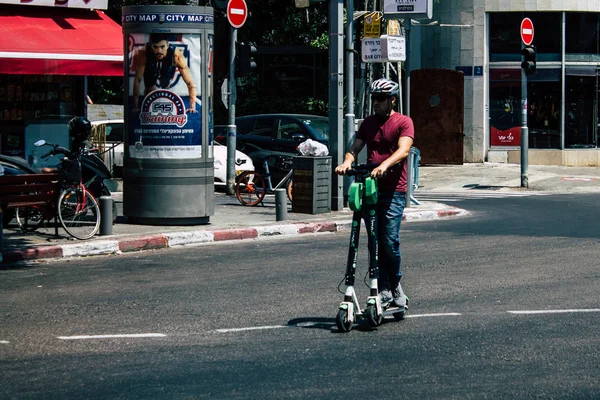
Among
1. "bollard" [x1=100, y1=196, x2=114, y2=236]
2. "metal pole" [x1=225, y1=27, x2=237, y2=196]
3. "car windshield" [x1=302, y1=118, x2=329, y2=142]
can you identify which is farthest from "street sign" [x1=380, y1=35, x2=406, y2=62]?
"bollard" [x1=100, y1=196, x2=114, y2=236]

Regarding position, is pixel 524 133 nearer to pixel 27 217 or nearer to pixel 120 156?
pixel 120 156

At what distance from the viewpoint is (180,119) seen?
1479 cm

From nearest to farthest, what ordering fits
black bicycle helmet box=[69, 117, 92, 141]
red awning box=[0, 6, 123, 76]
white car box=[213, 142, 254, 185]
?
black bicycle helmet box=[69, 117, 92, 141]
red awning box=[0, 6, 123, 76]
white car box=[213, 142, 254, 185]

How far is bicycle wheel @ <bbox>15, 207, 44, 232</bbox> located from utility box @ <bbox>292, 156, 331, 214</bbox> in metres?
4.74

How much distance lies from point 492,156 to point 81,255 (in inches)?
743

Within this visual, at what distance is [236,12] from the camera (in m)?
19.7

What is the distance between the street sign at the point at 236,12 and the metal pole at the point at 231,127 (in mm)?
239

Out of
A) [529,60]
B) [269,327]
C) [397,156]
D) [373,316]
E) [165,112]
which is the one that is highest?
[529,60]

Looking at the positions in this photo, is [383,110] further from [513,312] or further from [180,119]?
[180,119]

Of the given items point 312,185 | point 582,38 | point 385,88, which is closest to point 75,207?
point 312,185

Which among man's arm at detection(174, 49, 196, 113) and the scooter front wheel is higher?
man's arm at detection(174, 49, 196, 113)

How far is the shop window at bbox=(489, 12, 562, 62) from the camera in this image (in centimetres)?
2944

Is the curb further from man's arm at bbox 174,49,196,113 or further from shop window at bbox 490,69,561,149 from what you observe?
shop window at bbox 490,69,561,149

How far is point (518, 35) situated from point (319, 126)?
9.72 m
